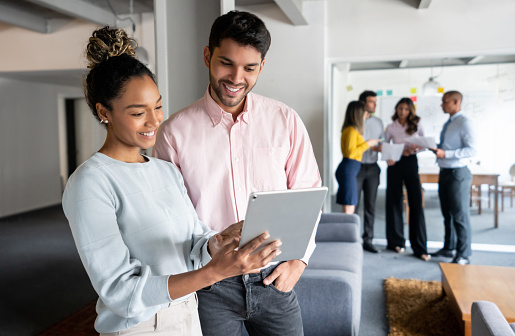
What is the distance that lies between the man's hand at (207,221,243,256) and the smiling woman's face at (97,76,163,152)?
1.02 feet

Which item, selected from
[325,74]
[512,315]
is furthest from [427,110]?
[512,315]

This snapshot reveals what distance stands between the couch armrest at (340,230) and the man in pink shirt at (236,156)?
258 centimetres

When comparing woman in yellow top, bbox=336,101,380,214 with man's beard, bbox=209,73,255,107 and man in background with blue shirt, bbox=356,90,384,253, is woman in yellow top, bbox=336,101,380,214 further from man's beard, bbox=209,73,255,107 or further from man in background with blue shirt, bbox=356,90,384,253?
man's beard, bbox=209,73,255,107

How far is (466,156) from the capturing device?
14.4ft

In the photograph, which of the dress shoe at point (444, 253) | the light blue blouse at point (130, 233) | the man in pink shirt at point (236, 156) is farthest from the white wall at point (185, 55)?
the dress shoe at point (444, 253)

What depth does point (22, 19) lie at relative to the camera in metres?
5.88

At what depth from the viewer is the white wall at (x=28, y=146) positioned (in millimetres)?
7691

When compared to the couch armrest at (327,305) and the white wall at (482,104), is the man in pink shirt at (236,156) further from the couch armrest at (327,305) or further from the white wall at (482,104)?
the white wall at (482,104)

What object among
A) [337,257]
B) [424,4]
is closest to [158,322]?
[337,257]

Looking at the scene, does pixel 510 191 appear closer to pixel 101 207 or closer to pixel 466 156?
pixel 466 156

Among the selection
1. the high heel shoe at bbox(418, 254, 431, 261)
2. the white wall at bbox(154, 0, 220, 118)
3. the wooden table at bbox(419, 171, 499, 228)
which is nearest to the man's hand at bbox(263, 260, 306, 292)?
the white wall at bbox(154, 0, 220, 118)

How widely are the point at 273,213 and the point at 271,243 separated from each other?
9 centimetres

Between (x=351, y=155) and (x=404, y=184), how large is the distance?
2.81 ft

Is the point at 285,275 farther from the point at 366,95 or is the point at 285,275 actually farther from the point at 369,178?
the point at 366,95
